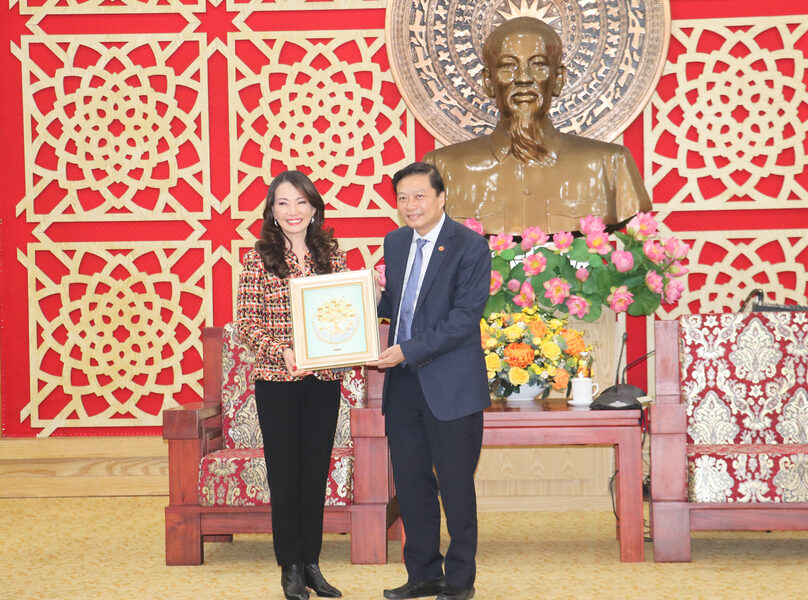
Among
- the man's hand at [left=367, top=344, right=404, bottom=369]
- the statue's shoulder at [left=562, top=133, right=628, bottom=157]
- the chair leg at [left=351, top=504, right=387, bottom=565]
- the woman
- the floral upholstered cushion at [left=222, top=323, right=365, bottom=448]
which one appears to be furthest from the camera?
the statue's shoulder at [left=562, top=133, right=628, bottom=157]

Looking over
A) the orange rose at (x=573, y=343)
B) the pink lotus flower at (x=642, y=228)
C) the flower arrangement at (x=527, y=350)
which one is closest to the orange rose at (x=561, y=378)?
the flower arrangement at (x=527, y=350)

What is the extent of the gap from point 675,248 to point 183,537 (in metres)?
2.31

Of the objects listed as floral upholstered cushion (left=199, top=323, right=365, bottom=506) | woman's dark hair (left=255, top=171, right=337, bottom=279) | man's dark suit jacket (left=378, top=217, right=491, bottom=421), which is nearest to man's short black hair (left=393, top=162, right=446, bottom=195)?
man's dark suit jacket (left=378, top=217, right=491, bottom=421)

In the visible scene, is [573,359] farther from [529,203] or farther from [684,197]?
[684,197]

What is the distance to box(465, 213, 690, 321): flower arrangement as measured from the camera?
12.2ft

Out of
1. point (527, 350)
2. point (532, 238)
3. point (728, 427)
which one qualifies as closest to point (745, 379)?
point (728, 427)

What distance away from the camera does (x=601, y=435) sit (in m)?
3.46

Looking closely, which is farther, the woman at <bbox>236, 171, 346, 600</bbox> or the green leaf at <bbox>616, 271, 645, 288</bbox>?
the green leaf at <bbox>616, 271, 645, 288</bbox>

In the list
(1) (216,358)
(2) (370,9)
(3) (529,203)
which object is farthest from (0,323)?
(3) (529,203)

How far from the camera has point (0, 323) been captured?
5215 mm

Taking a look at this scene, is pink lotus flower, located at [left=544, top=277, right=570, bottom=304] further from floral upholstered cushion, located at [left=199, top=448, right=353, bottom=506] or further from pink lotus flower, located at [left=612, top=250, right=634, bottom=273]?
floral upholstered cushion, located at [left=199, top=448, right=353, bottom=506]

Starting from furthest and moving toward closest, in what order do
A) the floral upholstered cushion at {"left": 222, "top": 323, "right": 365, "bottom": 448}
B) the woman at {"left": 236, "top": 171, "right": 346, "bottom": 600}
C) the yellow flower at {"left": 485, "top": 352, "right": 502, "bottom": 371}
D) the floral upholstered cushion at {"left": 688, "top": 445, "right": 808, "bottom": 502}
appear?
the floral upholstered cushion at {"left": 222, "top": 323, "right": 365, "bottom": 448}, the yellow flower at {"left": 485, "top": 352, "right": 502, "bottom": 371}, the floral upholstered cushion at {"left": 688, "top": 445, "right": 808, "bottom": 502}, the woman at {"left": 236, "top": 171, "right": 346, "bottom": 600}

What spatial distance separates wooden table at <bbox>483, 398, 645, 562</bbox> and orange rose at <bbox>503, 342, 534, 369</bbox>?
0.20 metres

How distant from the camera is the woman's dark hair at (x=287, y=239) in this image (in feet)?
9.62
